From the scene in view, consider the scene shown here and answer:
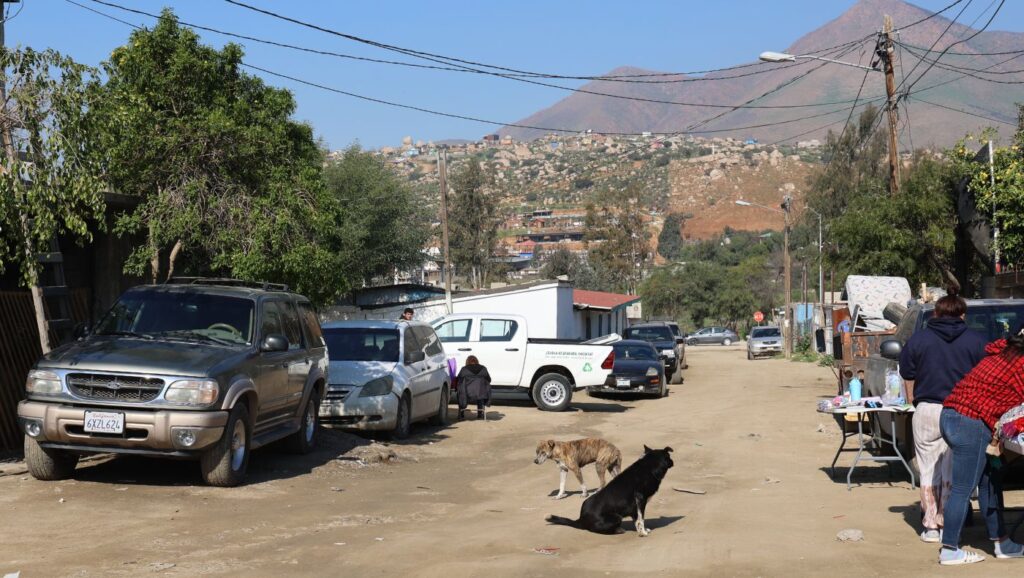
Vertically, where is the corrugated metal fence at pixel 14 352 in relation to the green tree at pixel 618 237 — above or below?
below

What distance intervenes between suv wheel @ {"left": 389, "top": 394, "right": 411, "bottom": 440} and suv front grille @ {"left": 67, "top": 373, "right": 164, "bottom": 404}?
624cm

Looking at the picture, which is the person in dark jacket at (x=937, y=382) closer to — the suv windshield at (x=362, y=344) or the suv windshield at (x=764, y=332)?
the suv windshield at (x=362, y=344)

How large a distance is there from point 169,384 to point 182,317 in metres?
1.69

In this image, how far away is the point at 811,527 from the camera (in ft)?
30.8

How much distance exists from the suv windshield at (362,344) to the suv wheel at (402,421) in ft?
2.32

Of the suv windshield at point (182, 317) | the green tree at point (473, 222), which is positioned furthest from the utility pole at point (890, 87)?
the green tree at point (473, 222)

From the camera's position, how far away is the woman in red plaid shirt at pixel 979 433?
7.64 metres

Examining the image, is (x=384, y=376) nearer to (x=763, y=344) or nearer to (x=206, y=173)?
(x=206, y=173)

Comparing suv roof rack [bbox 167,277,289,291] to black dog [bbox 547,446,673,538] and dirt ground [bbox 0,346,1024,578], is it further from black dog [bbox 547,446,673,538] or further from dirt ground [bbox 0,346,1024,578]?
black dog [bbox 547,446,673,538]

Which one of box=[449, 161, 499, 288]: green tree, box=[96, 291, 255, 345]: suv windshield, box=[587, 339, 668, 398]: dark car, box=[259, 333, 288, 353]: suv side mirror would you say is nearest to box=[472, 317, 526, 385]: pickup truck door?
box=[587, 339, 668, 398]: dark car

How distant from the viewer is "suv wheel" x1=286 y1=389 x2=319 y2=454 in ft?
45.9

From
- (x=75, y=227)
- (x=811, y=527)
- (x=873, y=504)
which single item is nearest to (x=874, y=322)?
(x=873, y=504)

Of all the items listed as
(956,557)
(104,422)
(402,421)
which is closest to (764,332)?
(402,421)

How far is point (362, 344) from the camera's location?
17703mm
